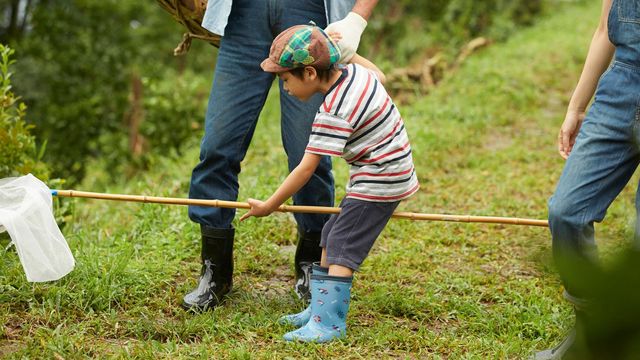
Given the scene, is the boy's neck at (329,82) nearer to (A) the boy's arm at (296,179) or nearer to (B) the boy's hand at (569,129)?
(A) the boy's arm at (296,179)

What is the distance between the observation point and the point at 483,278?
158 inches

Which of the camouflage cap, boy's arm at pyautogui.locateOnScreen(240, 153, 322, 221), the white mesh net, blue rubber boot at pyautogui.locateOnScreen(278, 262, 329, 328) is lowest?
blue rubber boot at pyautogui.locateOnScreen(278, 262, 329, 328)

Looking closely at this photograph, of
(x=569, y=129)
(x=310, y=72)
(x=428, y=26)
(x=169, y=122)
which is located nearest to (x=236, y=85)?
(x=310, y=72)

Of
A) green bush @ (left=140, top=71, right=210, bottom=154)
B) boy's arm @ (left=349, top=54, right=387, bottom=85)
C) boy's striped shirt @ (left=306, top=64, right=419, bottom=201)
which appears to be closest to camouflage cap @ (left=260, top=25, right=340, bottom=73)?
boy's striped shirt @ (left=306, top=64, right=419, bottom=201)

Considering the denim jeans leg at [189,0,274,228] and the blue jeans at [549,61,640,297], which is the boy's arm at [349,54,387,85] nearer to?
the denim jeans leg at [189,0,274,228]

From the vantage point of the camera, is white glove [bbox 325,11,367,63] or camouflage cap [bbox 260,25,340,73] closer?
camouflage cap [bbox 260,25,340,73]

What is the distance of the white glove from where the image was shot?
10.1ft

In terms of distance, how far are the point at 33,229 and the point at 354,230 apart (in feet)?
3.89

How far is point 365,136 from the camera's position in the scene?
3008mm

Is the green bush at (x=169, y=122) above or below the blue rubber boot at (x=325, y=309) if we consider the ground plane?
below

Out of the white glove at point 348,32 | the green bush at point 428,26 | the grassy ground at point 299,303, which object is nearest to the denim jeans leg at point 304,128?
the white glove at point 348,32

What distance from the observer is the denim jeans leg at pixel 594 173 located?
246cm

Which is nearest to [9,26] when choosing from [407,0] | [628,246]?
[407,0]

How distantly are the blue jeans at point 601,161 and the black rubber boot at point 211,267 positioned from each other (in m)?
1.46
